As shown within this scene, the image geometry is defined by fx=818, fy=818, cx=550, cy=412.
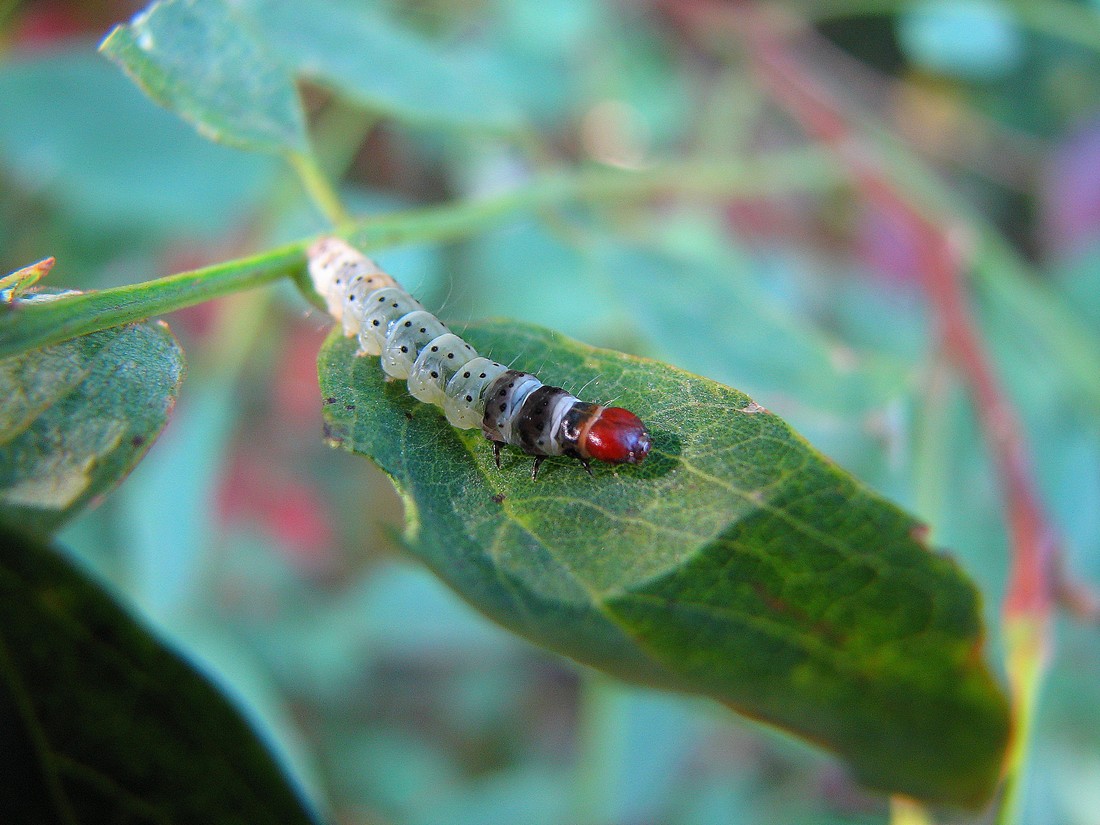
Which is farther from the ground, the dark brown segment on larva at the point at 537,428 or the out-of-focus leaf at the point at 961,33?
the out-of-focus leaf at the point at 961,33

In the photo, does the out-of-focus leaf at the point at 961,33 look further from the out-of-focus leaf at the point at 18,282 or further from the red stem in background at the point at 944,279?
the out-of-focus leaf at the point at 18,282

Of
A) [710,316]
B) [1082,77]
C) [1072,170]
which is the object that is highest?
[1082,77]

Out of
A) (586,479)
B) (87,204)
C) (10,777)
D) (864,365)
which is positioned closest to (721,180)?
(864,365)

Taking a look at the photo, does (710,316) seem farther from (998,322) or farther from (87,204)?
(87,204)

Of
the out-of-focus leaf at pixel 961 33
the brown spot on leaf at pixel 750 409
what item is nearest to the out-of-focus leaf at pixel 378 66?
the brown spot on leaf at pixel 750 409

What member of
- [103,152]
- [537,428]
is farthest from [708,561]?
[103,152]

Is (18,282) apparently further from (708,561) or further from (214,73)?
(708,561)
